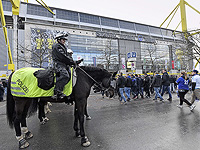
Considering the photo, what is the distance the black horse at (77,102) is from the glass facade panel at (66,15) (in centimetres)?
5301

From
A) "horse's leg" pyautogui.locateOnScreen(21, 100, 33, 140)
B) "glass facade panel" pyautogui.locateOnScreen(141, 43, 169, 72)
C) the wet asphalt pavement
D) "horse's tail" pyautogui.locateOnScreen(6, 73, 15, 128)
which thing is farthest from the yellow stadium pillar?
"horse's tail" pyautogui.locateOnScreen(6, 73, 15, 128)

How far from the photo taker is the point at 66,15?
51625mm

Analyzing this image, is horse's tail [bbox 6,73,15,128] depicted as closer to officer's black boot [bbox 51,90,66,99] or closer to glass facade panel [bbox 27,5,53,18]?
officer's black boot [bbox 51,90,66,99]

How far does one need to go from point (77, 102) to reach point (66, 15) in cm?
5599

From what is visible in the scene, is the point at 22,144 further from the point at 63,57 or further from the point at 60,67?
the point at 63,57

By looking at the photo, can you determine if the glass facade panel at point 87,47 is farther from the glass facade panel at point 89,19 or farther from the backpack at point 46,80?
the backpack at point 46,80

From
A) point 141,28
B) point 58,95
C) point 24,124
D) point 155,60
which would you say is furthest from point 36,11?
point 58,95

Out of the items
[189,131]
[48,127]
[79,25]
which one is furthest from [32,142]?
[79,25]

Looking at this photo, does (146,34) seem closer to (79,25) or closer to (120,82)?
(79,25)

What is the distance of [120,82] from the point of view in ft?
28.8

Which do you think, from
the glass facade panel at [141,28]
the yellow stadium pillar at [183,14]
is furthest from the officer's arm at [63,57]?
the glass facade panel at [141,28]

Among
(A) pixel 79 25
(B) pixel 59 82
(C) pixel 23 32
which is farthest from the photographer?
(A) pixel 79 25

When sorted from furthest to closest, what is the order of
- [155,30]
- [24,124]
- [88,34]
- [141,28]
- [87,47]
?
[155,30], [141,28], [88,34], [87,47], [24,124]

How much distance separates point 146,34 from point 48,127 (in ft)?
241
